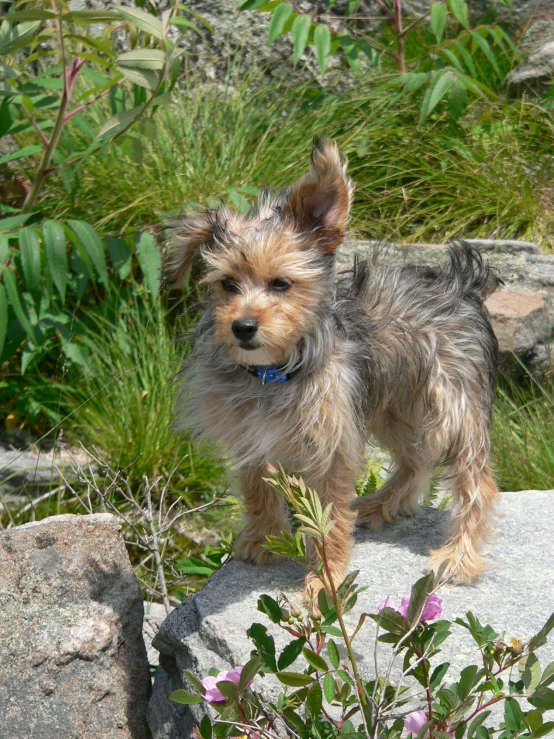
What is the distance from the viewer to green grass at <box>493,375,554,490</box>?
15.6ft

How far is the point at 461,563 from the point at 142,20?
2410mm

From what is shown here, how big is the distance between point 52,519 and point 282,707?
5.14ft

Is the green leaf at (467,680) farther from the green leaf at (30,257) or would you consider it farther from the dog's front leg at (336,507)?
the green leaf at (30,257)

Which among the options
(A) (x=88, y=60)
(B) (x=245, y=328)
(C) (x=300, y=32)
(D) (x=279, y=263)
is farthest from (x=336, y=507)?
(C) (x=300, y=32)

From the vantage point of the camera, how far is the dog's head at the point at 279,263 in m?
2.84

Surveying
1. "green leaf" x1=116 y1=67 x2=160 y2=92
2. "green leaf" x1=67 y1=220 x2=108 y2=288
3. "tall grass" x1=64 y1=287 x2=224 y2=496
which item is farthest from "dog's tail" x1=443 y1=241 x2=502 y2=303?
"tall grass" x1=64 y1=287 x2=224 y2=496

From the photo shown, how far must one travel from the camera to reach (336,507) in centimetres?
320

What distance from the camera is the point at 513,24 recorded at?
7.41 meters

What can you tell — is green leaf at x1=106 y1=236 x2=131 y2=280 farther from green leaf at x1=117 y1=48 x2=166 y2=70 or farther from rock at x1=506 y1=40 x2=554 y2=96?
rock at x1=506 y1=40 x2=554 y2=96

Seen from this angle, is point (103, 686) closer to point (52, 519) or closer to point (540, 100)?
point (52, 519)

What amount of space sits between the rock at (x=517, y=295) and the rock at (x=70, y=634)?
9.22 ft

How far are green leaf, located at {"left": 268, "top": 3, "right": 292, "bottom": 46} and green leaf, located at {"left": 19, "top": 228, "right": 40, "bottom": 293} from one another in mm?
1883

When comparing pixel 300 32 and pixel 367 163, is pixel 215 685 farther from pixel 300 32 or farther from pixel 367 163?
pixel 367 163

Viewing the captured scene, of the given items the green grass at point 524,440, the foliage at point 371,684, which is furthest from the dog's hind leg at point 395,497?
the foliage at point 371,684
